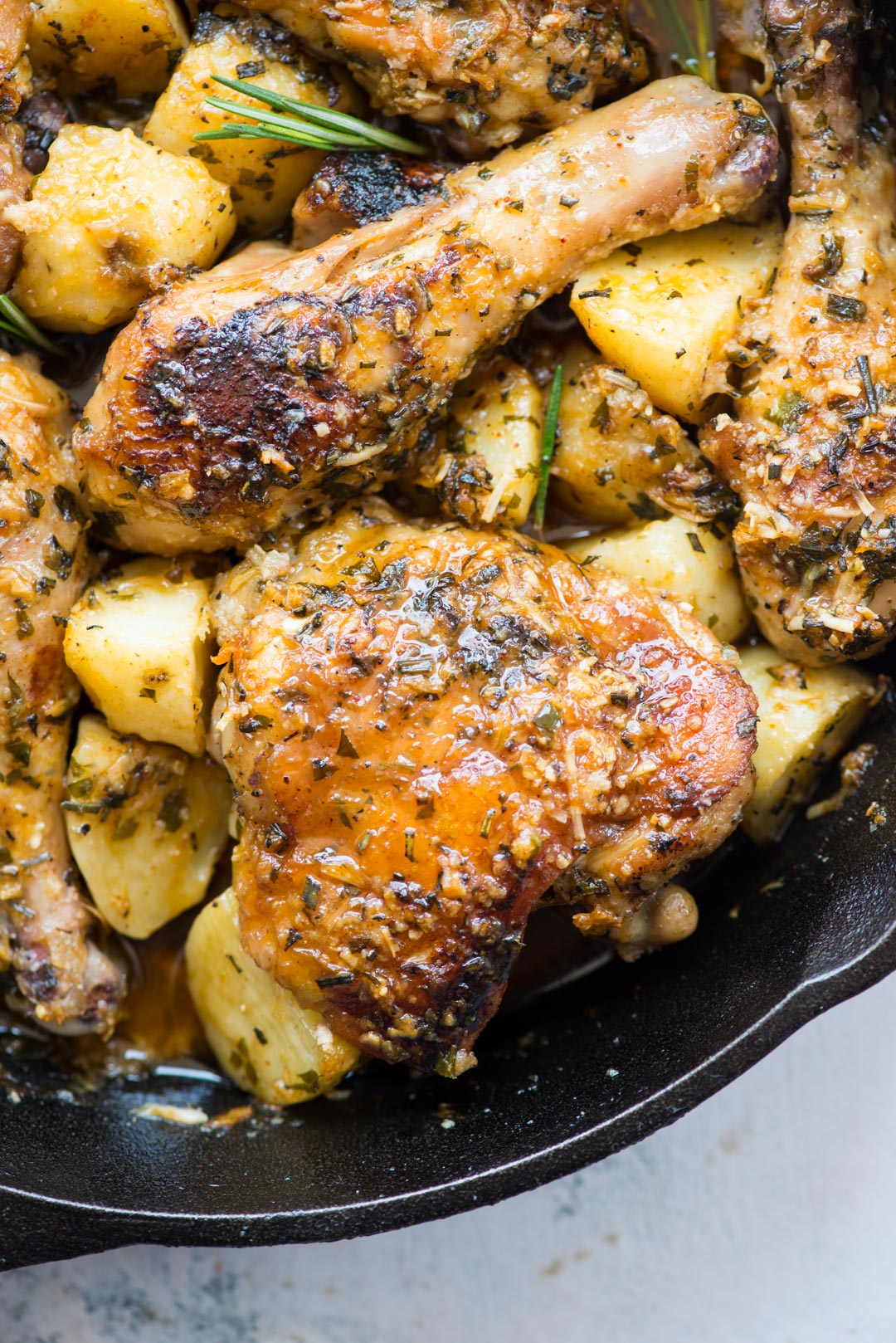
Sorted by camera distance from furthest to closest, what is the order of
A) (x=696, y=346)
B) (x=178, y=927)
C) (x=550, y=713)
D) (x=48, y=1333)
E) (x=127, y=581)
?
(x=48, y=1333) < (x=178, y=927) < (x=127, y=581) < (x=696, y=346) < (x=550, y=713)

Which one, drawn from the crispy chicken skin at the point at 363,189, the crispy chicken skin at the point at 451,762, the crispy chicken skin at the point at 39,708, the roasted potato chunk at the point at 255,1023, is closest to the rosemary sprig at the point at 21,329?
the crispy chicken skin at the point at 39,708

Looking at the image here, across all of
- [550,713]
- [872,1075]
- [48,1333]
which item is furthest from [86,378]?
[872,1075]

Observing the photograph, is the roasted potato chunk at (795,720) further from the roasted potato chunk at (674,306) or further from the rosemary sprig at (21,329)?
the rosemary sprig at (21,329)

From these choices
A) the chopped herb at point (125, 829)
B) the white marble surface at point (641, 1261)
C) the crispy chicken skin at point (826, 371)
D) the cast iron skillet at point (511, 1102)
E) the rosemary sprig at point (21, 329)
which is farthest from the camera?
the white marble surface at point (641, 1261)

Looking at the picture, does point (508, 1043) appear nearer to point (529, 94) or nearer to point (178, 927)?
point (178, 927)

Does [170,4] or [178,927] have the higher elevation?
[170,4]

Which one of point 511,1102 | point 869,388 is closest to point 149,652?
point 511,1102
